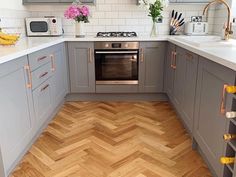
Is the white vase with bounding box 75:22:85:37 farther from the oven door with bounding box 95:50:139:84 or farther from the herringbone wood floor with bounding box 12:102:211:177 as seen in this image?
the herringbone wood floor with bounding box 12:102:211:177

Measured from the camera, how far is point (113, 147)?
220 centimetres

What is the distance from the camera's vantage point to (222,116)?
1.44 m

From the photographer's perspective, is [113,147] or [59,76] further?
[59,76]

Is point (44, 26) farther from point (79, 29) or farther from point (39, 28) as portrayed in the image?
point (79, 29)

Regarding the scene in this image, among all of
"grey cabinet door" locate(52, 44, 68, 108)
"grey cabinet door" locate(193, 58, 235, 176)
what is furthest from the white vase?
"grey cabinet door" locate(193, 58, 235, 176)

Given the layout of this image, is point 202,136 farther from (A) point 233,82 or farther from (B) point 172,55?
(B) point 172,55

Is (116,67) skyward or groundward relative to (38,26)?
groundward

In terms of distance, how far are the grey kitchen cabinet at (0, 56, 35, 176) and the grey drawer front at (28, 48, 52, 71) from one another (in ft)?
0.38

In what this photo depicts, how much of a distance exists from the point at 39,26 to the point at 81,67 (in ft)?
2.69

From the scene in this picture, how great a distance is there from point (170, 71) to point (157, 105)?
0.54 m

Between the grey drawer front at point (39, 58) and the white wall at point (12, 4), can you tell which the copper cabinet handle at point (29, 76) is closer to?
the grey drawer front at point (39, 58)

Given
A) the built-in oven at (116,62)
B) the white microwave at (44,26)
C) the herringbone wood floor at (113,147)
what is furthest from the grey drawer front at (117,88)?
the white microwave at (44,26)

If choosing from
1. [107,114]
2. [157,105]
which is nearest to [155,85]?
[157,105]

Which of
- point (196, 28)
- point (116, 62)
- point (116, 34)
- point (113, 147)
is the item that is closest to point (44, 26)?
point (116, 34)
